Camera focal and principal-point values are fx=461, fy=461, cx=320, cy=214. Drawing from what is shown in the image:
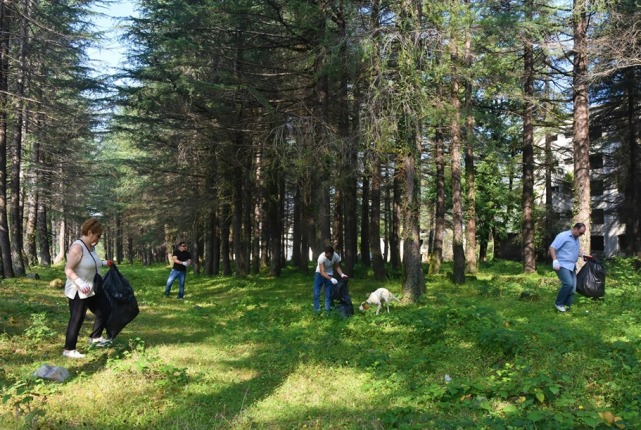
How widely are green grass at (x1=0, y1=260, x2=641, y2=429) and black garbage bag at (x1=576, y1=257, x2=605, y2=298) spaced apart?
23 cm

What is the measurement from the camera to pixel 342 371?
593 centimetres

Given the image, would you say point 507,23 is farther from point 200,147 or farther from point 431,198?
point 431,198

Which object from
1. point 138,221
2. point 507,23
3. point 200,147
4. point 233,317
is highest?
point 507,23

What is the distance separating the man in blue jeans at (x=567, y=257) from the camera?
8578 mm

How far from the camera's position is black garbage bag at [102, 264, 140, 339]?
660cm

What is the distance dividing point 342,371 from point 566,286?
519 centimetres

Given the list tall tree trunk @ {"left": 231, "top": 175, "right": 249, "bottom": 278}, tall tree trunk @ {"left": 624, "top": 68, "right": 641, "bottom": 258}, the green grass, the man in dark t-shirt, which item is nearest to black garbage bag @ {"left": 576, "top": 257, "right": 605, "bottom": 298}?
the green grass

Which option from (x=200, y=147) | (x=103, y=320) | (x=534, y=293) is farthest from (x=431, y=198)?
(x=103, y=320)

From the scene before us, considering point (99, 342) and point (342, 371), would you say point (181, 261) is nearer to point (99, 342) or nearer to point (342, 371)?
point (99, 342)

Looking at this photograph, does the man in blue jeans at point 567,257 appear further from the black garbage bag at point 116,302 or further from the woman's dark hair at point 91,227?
the woman's dark hair at point 91,227

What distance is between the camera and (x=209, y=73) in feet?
51.2

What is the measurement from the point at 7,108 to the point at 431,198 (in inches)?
963

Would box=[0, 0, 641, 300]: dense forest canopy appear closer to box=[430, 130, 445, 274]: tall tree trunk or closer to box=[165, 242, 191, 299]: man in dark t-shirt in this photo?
box=[430, 130, 445, 274]: tall tree trunk

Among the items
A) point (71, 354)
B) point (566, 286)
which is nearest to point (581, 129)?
point (566, 286)
